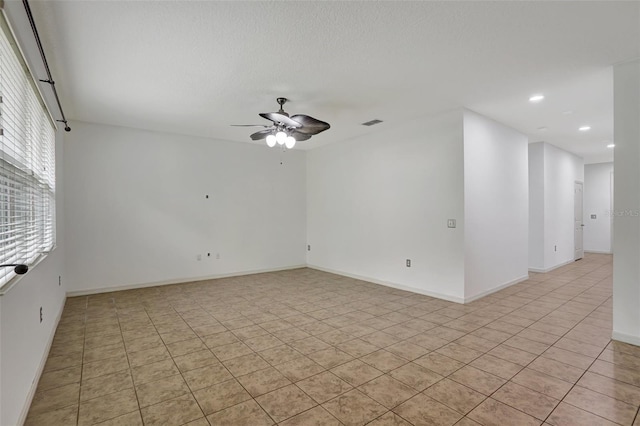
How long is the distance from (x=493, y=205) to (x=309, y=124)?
3297mm

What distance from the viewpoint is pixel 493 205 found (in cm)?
495

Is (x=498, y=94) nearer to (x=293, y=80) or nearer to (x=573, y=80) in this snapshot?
(x=573, y=80)

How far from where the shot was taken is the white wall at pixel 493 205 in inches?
177

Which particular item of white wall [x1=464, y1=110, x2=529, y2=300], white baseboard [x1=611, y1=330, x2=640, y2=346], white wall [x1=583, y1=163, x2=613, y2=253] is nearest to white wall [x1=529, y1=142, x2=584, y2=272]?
white wall [x1=464, y1=110, x2=529, y2=300]

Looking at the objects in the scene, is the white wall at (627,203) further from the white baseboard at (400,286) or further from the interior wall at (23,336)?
the interior wall at (23,336)

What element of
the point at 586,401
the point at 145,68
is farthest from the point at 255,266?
the point at 586,401

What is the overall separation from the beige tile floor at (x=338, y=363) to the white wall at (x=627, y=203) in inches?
11.5

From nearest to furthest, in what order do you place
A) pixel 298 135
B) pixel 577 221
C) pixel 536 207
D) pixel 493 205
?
1. pixel 298 135
2. pixel 493 205
3. pixel 536 207
4. pixel 577 221

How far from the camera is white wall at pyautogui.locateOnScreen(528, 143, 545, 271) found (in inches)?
262

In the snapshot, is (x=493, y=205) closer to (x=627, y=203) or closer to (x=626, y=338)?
(x=627, y=203)

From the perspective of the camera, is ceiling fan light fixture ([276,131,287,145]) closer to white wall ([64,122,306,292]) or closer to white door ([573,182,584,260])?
white wall ([64,122,306,292])

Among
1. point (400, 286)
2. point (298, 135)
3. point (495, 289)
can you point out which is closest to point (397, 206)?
point (400, 286)

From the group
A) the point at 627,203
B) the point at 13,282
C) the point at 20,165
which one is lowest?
the point at 13,282

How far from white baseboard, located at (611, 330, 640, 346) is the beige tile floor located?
76 mm
